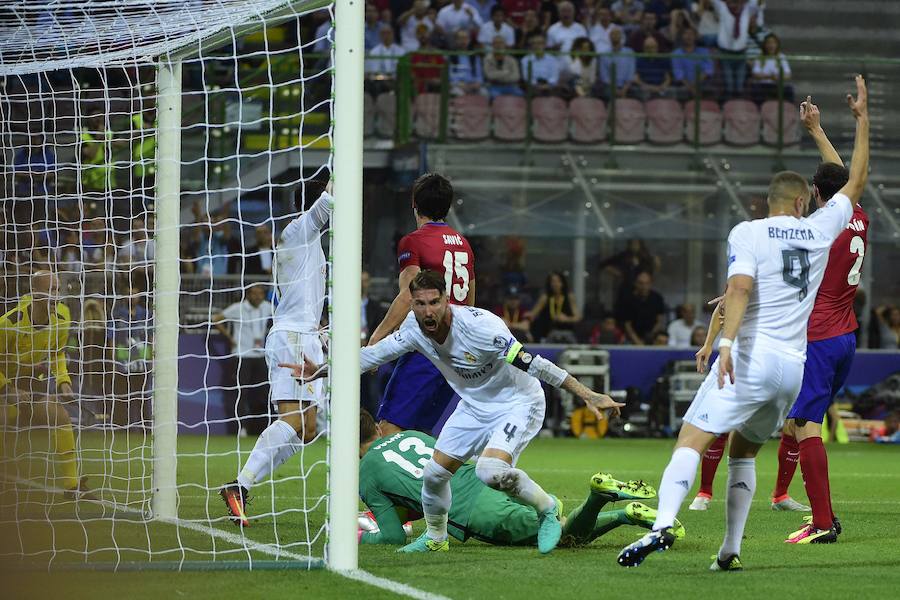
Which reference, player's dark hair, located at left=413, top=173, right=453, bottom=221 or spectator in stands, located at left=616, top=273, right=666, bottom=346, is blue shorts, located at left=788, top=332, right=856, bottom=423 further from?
spectator in stands, located at left=616, top=273, right=666, bottom=346

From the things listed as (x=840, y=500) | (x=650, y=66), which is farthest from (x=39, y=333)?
(x=650, y=66)

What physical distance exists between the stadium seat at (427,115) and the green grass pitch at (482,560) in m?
9.45

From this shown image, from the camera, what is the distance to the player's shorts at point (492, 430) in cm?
677

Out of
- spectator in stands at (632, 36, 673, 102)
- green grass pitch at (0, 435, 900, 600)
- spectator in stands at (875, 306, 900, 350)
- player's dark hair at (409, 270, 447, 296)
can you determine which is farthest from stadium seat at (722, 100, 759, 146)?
player's dark hair at (409, 270, 447, 296)

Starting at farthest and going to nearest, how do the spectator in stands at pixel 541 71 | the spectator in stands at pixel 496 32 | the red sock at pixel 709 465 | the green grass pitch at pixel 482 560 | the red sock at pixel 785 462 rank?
1. the spectator in stands at pixel 496 32
2. the spectator in stands at pixel 541 71
3. the red sock at pixel 709 465
4. the red sock at pixel 785 462
5. the green grass pitch at pixel 482 560

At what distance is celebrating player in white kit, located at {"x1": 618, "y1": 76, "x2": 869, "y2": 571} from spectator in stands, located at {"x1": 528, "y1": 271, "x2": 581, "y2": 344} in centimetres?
1215

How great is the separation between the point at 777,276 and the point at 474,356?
155cm

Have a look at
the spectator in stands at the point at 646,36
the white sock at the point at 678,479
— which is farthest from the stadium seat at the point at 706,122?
the white sock at the point at 678,479

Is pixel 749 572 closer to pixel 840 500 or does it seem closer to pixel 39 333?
pixel 840 500

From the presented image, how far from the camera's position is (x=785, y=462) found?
9.16 m

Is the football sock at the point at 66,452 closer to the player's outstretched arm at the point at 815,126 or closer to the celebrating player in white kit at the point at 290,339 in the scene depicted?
the celebrating player in white kit at the point at 290,339

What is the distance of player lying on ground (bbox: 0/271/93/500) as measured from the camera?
9.95m

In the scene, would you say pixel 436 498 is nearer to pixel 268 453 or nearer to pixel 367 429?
pixel 367 429

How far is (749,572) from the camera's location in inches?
244
